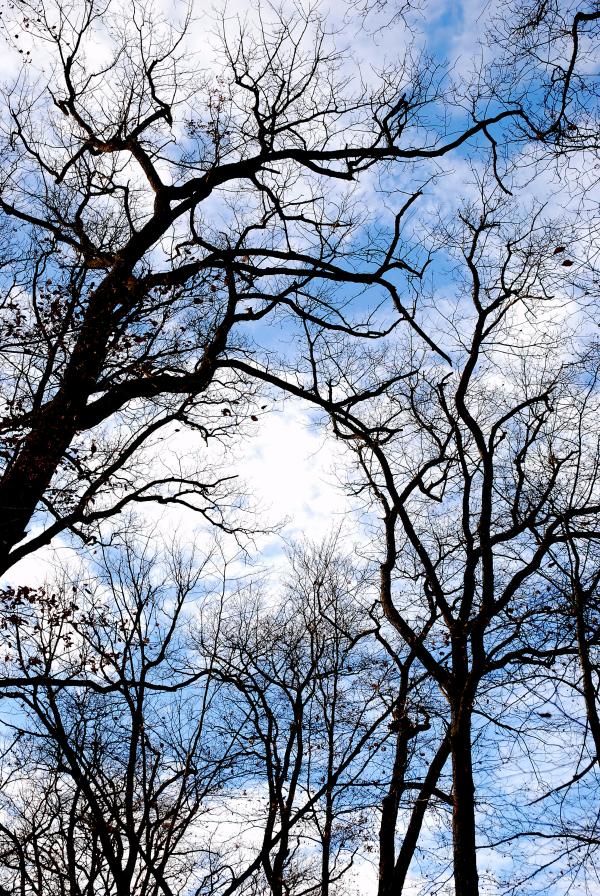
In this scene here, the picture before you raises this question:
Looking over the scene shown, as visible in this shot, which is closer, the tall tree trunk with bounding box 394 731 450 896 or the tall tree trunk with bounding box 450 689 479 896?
the tall tree trunk with bounding box 450 689 479 896

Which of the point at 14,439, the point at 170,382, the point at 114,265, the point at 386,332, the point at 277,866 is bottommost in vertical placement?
the point at 277,866

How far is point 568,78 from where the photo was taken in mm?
5840

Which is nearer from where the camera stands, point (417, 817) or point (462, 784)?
point (462, 784)

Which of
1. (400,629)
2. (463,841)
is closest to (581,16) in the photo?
(400,629)

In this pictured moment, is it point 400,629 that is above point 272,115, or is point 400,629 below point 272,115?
below

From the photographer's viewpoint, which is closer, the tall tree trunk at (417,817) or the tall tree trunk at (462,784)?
the tall tree trunk at (462,784)

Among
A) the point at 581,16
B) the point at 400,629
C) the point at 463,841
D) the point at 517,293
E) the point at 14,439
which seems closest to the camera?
the point at 581,16

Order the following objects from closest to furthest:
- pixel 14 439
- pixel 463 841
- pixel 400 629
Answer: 1. pixel 14 439
2. pixel 463 841
3. pixel 400 629

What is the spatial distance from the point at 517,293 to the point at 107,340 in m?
5.99

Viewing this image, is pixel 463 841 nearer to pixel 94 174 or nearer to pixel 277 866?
pixel 277 866

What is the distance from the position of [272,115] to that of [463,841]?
31.4ft

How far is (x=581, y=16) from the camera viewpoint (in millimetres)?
5500

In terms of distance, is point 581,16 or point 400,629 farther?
point 400,629

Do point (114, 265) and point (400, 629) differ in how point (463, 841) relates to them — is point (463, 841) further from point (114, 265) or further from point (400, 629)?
point (114, 265)
